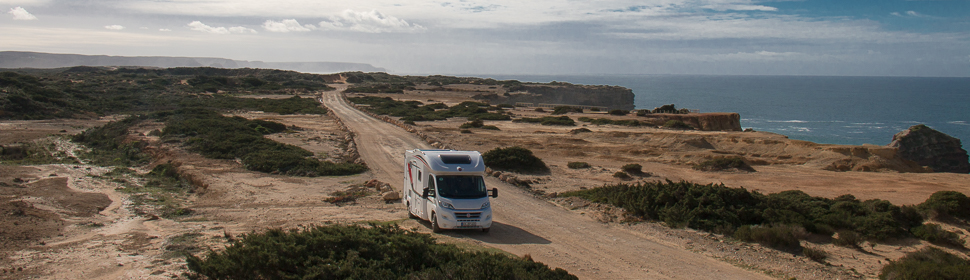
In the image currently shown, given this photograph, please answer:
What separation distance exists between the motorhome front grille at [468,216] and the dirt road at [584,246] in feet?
1.45

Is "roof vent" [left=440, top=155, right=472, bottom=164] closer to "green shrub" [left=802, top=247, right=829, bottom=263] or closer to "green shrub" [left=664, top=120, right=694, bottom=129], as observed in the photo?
"green shrub" [left=802, top=247, right=829, bottom=263]

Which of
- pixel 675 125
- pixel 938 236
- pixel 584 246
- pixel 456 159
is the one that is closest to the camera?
pixel 584 246

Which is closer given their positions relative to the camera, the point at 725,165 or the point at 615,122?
the point at 725,165

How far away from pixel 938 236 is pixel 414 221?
13.1 metres

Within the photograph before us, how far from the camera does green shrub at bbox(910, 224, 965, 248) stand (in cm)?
1281

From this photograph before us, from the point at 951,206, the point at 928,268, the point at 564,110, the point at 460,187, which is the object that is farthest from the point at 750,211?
the point at 564,110

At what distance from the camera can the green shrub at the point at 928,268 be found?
9188 millimetres

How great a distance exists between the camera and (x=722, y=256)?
1183 centimetres

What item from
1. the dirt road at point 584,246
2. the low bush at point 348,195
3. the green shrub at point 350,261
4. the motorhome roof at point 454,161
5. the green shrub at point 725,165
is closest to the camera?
the green shrub at point 350,261

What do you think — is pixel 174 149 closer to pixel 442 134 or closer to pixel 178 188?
pixel 178 188

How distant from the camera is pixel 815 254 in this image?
451 inches

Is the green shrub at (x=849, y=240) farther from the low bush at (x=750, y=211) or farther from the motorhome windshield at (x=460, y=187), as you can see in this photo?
the motorhome windshield at (x=460, y=187)

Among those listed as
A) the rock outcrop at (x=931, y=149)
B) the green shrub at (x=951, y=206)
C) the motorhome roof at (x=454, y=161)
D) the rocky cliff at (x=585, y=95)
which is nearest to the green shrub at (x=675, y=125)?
the rock outcrop at (x=931, y=149)

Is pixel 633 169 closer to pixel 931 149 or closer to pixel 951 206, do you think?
pixel 951 206
